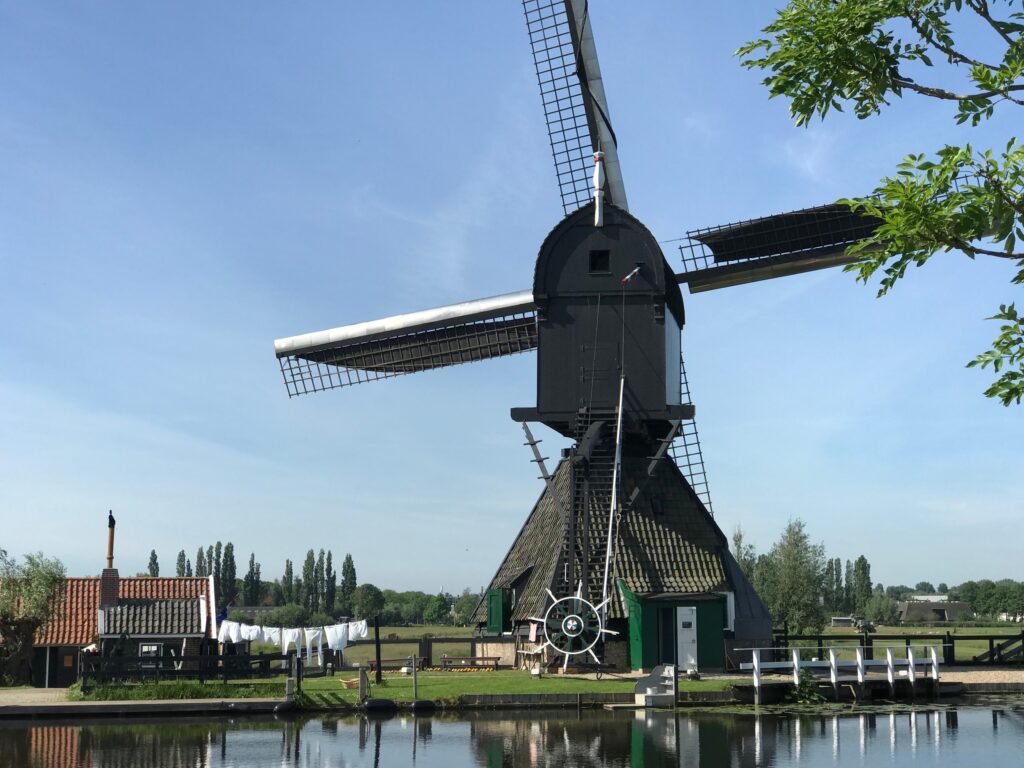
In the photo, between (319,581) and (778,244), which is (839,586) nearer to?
(319,581)

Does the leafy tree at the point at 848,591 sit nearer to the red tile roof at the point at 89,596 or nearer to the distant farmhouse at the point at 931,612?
the distant farmhouse at the point at 931,612

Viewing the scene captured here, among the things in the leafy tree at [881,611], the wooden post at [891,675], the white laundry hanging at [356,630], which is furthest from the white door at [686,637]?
the leafy tree at [881,611]

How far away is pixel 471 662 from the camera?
35562 mm

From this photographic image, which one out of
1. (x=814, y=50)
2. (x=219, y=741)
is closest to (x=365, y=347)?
(x=219, y=741)

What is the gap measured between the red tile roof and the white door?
14.3 meters

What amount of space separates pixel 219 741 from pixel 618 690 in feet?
31.8

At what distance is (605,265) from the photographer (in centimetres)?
3391

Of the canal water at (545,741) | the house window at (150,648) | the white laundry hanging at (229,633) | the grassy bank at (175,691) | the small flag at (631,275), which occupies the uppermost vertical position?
the small flag at (631,275)

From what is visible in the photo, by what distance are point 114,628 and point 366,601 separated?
10065 cm

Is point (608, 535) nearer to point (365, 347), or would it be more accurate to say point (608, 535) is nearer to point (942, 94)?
point (365, 347)

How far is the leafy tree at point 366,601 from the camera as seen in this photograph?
126794mm

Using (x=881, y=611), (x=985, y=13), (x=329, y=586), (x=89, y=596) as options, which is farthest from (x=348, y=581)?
(x=985, y=13)

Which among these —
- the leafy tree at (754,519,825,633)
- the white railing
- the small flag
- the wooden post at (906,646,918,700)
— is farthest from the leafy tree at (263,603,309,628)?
the wooden post at (906,646,918,700)

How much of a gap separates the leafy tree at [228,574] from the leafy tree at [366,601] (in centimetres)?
1339
